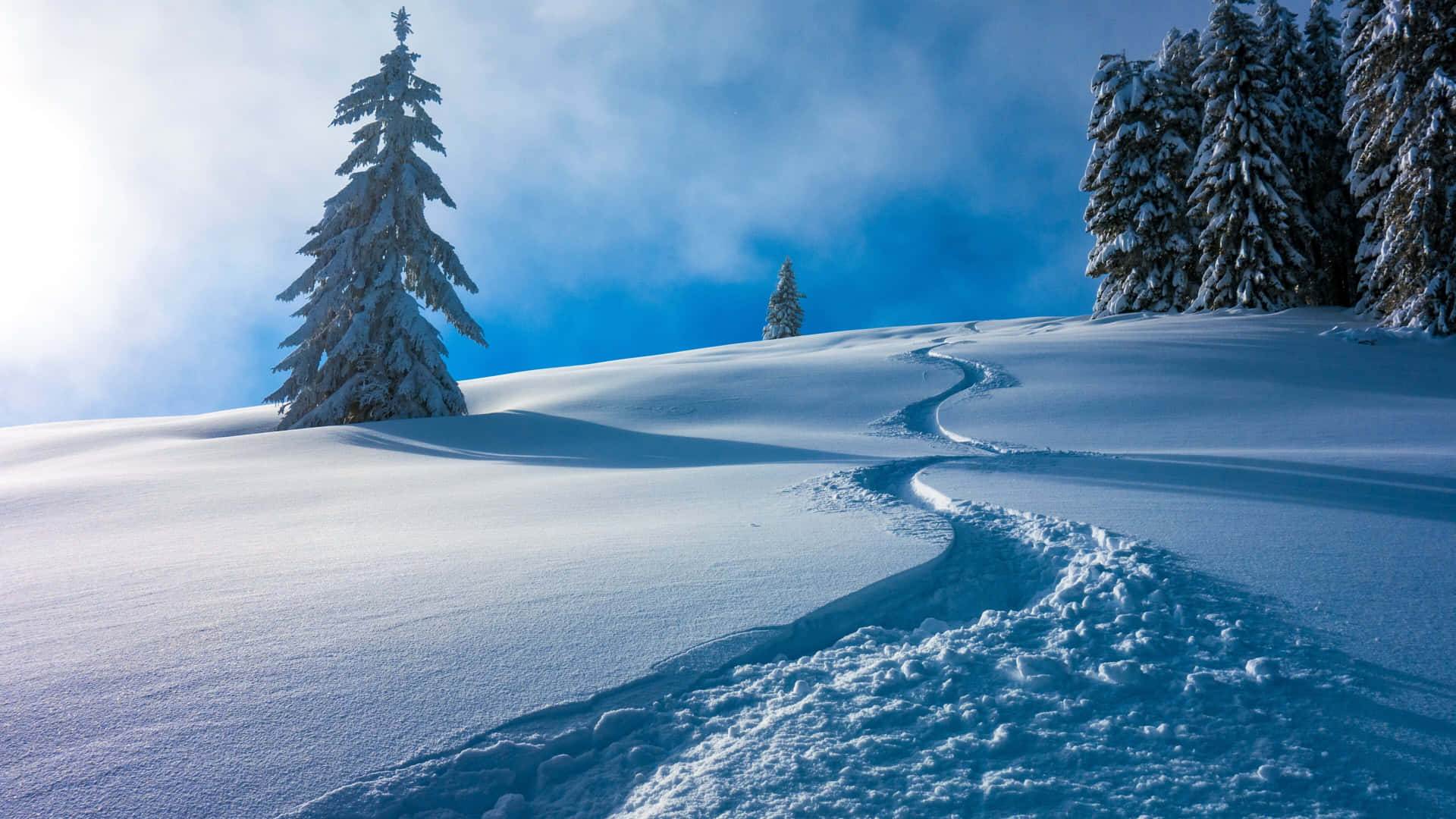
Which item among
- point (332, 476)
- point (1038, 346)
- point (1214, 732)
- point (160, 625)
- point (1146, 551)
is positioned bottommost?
point (1214, 732)

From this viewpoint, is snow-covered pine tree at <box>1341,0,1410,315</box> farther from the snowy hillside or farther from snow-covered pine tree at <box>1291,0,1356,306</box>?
the snowy hillside

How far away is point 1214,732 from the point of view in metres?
2.13

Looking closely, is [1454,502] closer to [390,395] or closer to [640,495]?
[640,495]

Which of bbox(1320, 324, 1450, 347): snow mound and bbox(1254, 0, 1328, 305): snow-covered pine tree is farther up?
bbox(1254, 0, 1328, 305): snow-covered pine tree

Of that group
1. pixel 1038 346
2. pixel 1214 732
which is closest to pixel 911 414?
pixel 1038 346

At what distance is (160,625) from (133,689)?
655mm

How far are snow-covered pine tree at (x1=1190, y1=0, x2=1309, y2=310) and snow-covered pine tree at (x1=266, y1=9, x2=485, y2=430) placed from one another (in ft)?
72.8

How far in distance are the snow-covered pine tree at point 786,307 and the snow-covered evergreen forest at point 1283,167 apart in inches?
677

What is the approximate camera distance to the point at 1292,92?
24.2m

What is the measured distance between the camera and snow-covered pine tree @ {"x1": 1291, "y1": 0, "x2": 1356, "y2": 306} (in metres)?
24.2

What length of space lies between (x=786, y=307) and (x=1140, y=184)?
1987 centimetres

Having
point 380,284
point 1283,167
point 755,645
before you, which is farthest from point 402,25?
point 1283,167

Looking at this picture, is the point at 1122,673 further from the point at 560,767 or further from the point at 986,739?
the point at 560,767

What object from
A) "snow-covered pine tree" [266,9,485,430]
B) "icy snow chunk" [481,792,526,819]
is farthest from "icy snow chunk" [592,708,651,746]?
"snow-covered pine tree" [266,9,485,430]
